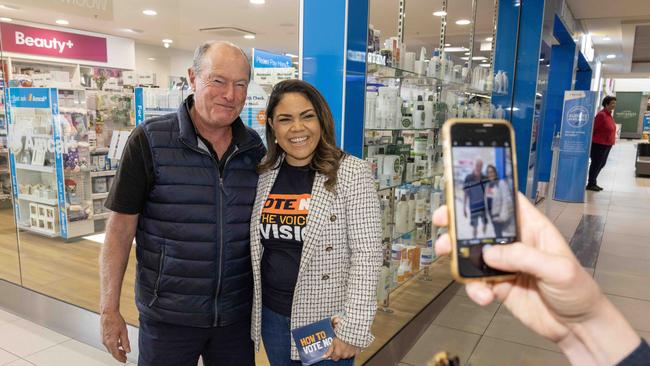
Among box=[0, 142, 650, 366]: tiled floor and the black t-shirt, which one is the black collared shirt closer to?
the black t-shirt

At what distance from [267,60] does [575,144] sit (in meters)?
6.82

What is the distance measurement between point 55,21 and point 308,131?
10359mm

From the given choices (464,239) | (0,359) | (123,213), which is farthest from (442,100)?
(0,359)

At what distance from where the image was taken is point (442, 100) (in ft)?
13.4

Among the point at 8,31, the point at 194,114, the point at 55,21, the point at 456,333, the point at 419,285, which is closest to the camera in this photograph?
the point at 194,114

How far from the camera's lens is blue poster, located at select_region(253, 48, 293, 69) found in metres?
3.40

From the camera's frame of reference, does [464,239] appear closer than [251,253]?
Yes

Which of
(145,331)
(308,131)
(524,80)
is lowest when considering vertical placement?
(145,331)

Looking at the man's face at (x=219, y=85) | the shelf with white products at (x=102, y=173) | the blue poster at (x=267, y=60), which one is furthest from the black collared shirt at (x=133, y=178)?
the shelf with white products at (x=102, y=173)

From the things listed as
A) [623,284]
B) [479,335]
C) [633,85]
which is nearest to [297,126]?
[479,335]

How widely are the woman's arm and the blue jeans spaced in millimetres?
186

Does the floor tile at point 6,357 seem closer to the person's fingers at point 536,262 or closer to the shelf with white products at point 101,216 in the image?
the shelf with white products at point 101,216

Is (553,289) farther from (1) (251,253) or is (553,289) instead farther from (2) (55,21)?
(2) (55,21)

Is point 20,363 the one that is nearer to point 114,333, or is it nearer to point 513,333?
point 114,333
